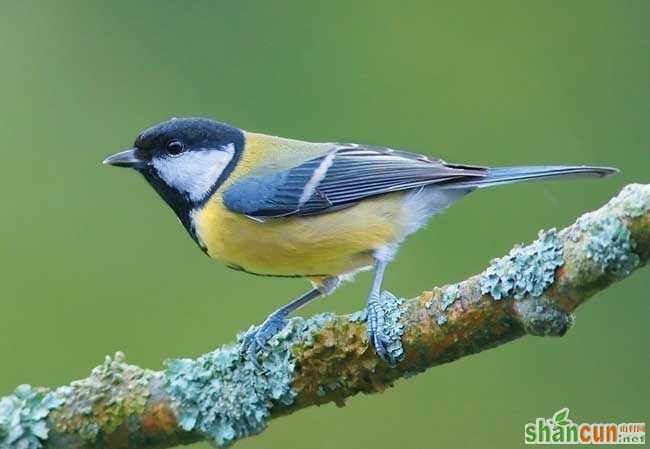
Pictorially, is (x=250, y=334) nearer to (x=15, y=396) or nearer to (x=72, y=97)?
(x=15, y=396)

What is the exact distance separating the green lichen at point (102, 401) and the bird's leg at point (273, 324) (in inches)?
8.5

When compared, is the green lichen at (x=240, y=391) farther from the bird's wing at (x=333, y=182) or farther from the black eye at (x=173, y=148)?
the black eye at (x=173, y=148)

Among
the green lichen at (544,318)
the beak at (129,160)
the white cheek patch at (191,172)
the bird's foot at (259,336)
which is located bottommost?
the green lichen at (544,318)

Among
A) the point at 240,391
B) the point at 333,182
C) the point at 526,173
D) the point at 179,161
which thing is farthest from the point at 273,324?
the point at 526,173

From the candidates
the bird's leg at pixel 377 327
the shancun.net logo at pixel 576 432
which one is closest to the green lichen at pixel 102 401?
the bird's leg at pixel 377 327

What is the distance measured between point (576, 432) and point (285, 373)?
3.29 feet

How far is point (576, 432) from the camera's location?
2586mm

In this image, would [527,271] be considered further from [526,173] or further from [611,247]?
[526,173]

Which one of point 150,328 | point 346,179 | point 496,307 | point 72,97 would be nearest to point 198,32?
point 72,97

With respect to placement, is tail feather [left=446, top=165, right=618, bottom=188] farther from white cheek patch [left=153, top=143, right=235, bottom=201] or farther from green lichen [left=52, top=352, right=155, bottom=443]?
green lichen [left=52, top=352, right=155, bottom=443]

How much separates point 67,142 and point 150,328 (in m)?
0.80

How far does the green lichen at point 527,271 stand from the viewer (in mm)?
1681

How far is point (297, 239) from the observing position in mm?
2373

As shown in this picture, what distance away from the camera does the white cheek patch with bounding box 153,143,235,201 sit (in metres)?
2.57
